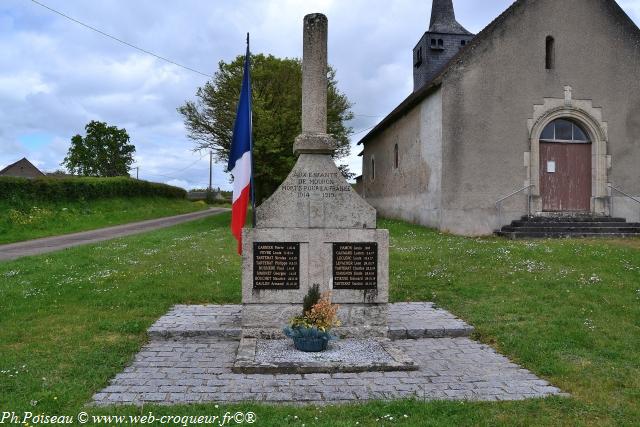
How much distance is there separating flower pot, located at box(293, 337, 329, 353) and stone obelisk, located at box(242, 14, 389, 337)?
810 mm

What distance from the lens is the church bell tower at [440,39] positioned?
1109 inches

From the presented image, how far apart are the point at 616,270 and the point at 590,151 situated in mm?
9694

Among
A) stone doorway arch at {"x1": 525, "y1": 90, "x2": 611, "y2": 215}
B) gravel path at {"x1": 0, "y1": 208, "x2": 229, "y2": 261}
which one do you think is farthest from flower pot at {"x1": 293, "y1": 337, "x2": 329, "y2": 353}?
stone doorway arch at {"x1": 525, "y1": 90, "x2": 611, "y2": 215}

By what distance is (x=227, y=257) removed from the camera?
46.0ft

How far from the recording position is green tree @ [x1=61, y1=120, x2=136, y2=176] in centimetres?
5797

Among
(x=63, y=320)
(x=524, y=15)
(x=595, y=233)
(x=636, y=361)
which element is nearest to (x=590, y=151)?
(x=595, y=233)

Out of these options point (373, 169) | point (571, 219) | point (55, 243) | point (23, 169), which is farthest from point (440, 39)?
point (23, 169)

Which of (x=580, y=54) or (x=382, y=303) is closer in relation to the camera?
(x=382, y=303)

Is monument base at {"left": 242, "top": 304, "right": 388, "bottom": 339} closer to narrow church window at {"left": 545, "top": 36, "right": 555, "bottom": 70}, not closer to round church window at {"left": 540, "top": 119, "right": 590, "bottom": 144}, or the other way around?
round church window at {"left": 540, "top": 119, "right": 590, "bottom": 144}

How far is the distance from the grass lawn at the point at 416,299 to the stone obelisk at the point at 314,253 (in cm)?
159

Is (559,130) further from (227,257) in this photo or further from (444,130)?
(227,257)

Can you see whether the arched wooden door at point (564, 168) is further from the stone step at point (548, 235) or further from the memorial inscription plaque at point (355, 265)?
the memorial inscription plaque at point (355, 265)

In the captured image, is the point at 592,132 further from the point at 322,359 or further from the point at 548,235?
the point at 322,359

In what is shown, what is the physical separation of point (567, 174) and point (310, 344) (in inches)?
630
